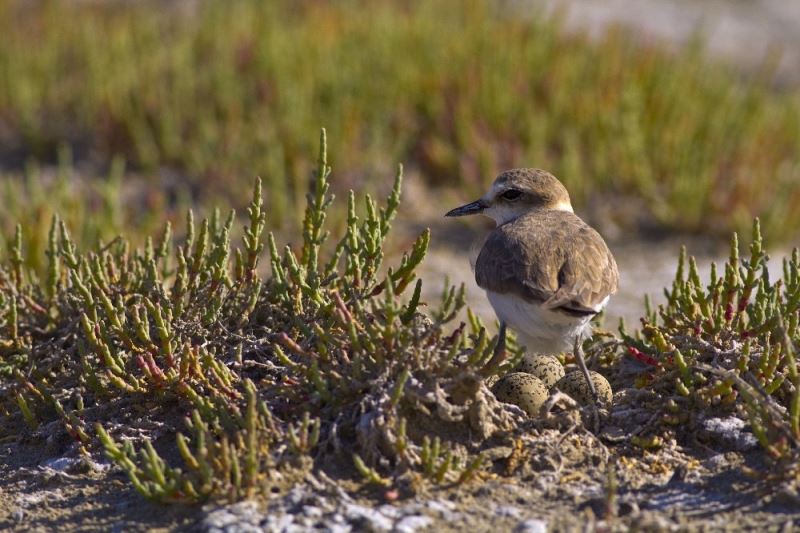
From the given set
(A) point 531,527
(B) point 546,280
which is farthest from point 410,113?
(A) point 531,527

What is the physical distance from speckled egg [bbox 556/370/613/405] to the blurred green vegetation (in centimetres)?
351

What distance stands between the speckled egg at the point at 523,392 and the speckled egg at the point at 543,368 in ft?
0.68

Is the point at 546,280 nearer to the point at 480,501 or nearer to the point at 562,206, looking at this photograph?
the point at 480,501

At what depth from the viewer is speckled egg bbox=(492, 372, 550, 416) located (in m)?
3.84

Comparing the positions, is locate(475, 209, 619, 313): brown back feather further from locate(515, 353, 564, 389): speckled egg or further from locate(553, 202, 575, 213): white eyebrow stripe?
locate(553, 202, 575, 213): white eyebrow stripe

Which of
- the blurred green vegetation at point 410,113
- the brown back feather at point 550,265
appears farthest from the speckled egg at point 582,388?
the blurred green vegetation at point 410,113

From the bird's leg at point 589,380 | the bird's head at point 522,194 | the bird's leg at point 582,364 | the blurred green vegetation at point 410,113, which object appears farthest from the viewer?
the blurred green vegetation at point 410,113

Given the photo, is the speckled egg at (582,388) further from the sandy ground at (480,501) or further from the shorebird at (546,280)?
the sandy ground at (480,501)

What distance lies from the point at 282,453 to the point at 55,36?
6.85m

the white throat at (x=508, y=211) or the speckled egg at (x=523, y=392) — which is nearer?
the speckled egg at (x=523, y=392)

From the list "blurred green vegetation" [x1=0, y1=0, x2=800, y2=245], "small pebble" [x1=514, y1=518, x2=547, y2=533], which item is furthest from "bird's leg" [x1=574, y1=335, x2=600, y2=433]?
"blurred green vegetation" [x1=0, y1=0, x2=800, y2=245]

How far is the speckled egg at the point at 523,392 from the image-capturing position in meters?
3.84

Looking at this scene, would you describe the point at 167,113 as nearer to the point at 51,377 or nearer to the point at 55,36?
the point at 55,36

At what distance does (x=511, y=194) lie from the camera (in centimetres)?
499
